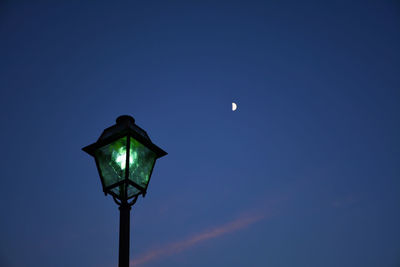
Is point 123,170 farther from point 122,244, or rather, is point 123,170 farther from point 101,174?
point 122,244

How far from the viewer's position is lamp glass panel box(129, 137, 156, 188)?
418cm

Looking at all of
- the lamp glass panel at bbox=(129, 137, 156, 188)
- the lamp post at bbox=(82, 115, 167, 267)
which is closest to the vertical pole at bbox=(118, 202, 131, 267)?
the lamp post at bbox=(82, 115, 167, 267)

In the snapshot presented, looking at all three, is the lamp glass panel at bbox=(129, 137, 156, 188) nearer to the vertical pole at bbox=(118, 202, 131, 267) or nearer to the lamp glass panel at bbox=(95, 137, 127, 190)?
the lamp glass panel at bbox=(95, 137, 127, 190)

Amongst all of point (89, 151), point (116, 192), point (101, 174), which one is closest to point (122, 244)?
point (116, 192)

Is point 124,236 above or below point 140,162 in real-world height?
below

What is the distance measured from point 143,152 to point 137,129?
1.10 feet

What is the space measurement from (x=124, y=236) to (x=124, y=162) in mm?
895

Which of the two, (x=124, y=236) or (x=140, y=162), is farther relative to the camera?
(x=140, y=162)

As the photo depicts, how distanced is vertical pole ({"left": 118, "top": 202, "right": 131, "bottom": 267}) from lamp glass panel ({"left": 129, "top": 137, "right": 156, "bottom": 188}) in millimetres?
349

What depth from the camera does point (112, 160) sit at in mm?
4270

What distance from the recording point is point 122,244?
3713mm

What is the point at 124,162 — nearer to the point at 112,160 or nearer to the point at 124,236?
the point at 112,160

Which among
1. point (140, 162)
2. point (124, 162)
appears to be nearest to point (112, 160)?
point (124, 162)

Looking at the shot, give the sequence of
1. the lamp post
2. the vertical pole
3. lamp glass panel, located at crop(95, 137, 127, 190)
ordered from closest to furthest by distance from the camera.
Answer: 1. the vertical pole
2. the lamp post
3. lamp glass panel, located at crop(95, 137, 127, 190)
